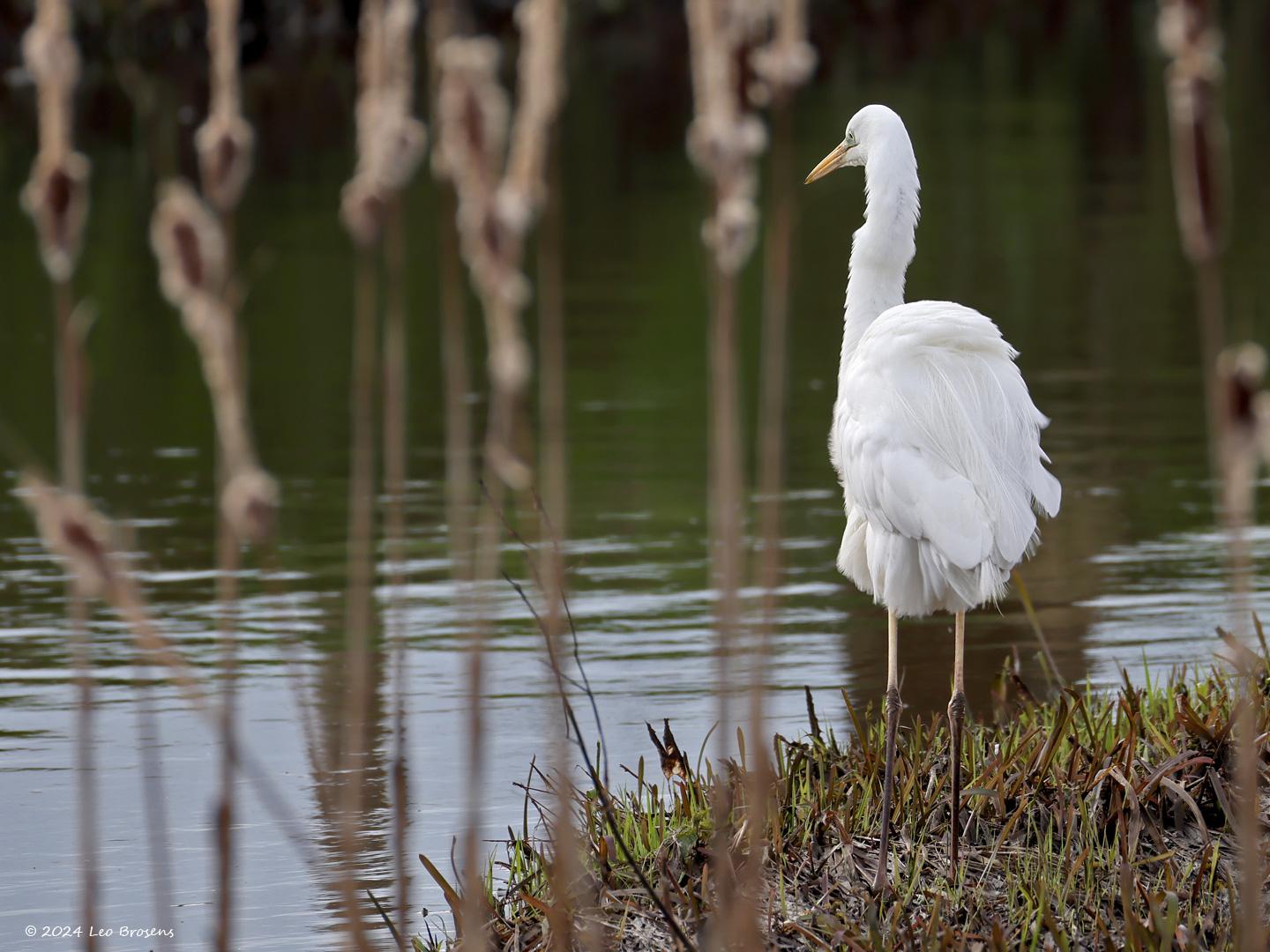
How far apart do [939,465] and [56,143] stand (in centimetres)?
301

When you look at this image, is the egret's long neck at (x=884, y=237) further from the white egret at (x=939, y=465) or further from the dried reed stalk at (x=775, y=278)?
the dried reed stalk at (x=775, y=278)

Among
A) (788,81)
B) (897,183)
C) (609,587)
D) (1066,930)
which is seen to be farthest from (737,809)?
(609,587)

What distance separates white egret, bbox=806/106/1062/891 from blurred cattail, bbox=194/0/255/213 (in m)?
2.75

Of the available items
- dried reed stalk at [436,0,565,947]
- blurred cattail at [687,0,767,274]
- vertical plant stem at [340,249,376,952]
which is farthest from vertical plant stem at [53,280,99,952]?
blurred cattail at [687,0,767,274]

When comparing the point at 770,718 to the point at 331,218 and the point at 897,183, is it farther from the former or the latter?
the point at 331,218

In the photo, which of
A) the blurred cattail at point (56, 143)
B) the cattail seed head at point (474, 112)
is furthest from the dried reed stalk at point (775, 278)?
the blurred cattail at point (56, 143)

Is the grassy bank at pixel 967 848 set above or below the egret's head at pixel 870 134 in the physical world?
below

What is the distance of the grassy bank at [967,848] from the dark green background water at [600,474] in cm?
102

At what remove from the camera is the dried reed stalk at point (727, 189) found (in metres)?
2.46

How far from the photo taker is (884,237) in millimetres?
5645

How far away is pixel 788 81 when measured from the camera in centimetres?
254

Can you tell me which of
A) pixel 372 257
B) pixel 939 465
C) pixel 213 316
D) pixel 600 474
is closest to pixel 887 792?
pixel 939 465

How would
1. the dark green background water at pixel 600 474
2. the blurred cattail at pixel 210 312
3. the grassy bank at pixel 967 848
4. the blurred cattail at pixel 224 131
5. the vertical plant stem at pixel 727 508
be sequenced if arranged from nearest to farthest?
the blurred cattail at pixel 210 312 → the blurred cattail at pixel 224 131 → the vertical plant stem at pixel 727 508 → the grassy bank at pixel 967 848 → the dark green background water at pixel 600 474

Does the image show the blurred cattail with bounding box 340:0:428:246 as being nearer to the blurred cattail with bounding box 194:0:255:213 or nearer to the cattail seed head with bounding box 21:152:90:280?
the blurred cattail with bounding box 194:0:255:213
